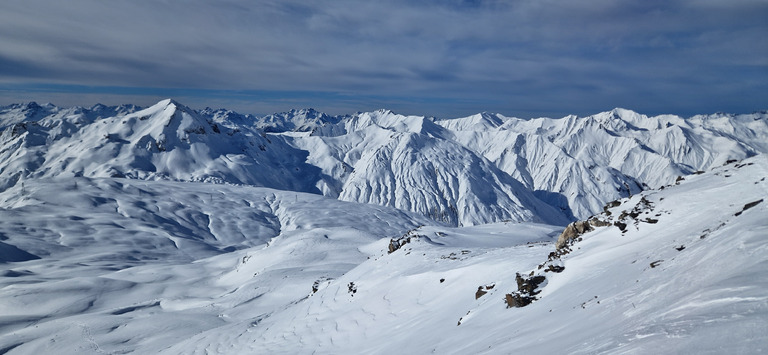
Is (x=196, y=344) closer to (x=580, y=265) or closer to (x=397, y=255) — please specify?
(x=397, y=255)

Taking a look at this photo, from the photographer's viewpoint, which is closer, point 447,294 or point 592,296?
point 592,296

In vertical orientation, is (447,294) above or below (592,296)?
below

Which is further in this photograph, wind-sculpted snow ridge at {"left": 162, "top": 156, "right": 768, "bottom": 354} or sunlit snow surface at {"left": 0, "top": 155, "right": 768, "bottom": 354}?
sunlit snow surface at {"left": 0, "top": 155, "right": 768, "bottom": 354}

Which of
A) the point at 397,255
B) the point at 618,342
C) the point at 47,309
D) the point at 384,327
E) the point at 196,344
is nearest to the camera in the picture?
the point at 618,342

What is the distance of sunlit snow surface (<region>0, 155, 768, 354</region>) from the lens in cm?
898

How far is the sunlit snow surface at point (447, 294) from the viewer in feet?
29.5

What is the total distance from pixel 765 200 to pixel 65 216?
5832 inches

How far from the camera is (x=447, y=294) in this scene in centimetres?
2316

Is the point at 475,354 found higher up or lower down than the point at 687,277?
lower down

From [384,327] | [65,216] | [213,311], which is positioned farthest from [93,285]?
[65,216]

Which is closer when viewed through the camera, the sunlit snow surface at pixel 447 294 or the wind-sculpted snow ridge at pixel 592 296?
the wind-sculpted snow ridge at pixel 592 296

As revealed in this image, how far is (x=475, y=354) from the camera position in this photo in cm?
1197

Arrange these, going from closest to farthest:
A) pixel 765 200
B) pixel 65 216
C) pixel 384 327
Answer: pixel 765 200
pixel 384 327
pixel 65 216

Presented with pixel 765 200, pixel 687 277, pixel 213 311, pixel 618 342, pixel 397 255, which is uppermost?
pixel 765 200
